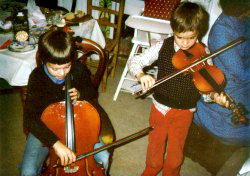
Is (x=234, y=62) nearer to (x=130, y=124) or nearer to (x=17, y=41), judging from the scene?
(x=130, y=124)

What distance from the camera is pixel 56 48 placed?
1059 mm

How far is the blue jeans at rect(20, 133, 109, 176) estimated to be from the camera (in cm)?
110

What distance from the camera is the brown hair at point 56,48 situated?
41.7 inches

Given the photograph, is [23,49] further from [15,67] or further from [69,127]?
[69,127]

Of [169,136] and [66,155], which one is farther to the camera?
[169,136]

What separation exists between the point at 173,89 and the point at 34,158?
32.3 inches

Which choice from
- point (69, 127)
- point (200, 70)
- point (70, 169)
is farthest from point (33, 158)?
point (200, 70)

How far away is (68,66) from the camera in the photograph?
3.65 feet

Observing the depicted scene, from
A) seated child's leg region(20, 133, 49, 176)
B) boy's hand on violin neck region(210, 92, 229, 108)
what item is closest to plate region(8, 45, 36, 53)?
seated child's leg region(20, 133, 49, 176)

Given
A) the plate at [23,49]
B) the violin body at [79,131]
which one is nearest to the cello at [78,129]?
the violin body at [79,131]

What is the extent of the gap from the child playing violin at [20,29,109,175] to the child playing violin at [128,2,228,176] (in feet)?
1.08

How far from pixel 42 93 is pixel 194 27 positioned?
0.84 meters

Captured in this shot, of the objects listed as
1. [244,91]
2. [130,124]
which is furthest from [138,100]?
[244,91]

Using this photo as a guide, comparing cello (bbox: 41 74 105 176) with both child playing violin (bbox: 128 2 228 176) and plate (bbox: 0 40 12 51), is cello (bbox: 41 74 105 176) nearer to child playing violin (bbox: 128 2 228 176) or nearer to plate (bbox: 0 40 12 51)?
child playing violin (bbox: 128 2 228 176)
